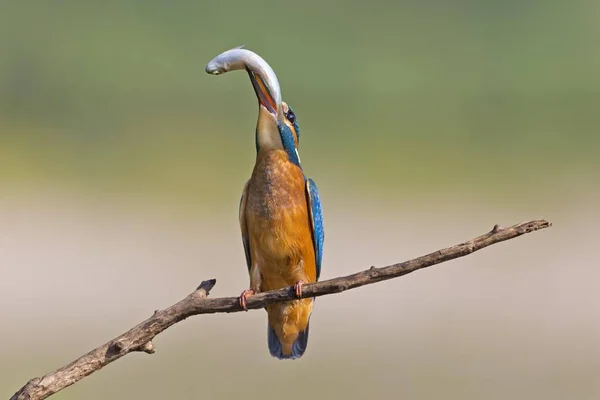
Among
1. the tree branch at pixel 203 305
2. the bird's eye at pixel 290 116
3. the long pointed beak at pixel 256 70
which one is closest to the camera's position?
the tree branch at pixel 203 305

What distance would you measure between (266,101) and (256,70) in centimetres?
9

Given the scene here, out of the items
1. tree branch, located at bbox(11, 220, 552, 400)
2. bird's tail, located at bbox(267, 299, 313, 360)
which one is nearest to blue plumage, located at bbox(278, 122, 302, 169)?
bird's tail, located at bbox(267, 299, 313, 360)

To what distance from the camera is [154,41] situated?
970cm

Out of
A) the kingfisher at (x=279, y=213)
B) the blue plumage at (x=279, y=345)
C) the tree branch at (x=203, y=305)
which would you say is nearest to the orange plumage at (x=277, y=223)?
the kingfisher at (x=279, y=213)

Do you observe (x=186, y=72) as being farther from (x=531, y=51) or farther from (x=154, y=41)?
(x=531, y=51)

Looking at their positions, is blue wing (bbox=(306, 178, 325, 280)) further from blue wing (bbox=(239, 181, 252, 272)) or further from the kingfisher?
blue wing (bbox=(239, 181, 252, 272))

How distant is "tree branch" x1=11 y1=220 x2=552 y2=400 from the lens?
1.54 meters

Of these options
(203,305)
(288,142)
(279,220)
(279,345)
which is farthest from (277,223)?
(203,305)

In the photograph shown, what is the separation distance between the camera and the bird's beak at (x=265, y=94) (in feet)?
6.19

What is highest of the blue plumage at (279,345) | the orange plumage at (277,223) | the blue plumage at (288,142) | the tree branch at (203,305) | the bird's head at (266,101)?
the bird's head at (266,101)

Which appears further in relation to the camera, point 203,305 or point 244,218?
point 244,218

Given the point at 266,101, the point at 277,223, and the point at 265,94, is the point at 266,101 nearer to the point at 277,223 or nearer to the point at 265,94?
the point at 265,94

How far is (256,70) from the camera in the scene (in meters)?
1.85

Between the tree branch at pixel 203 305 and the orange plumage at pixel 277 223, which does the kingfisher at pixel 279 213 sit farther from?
the tree branch at pixel 203 305
